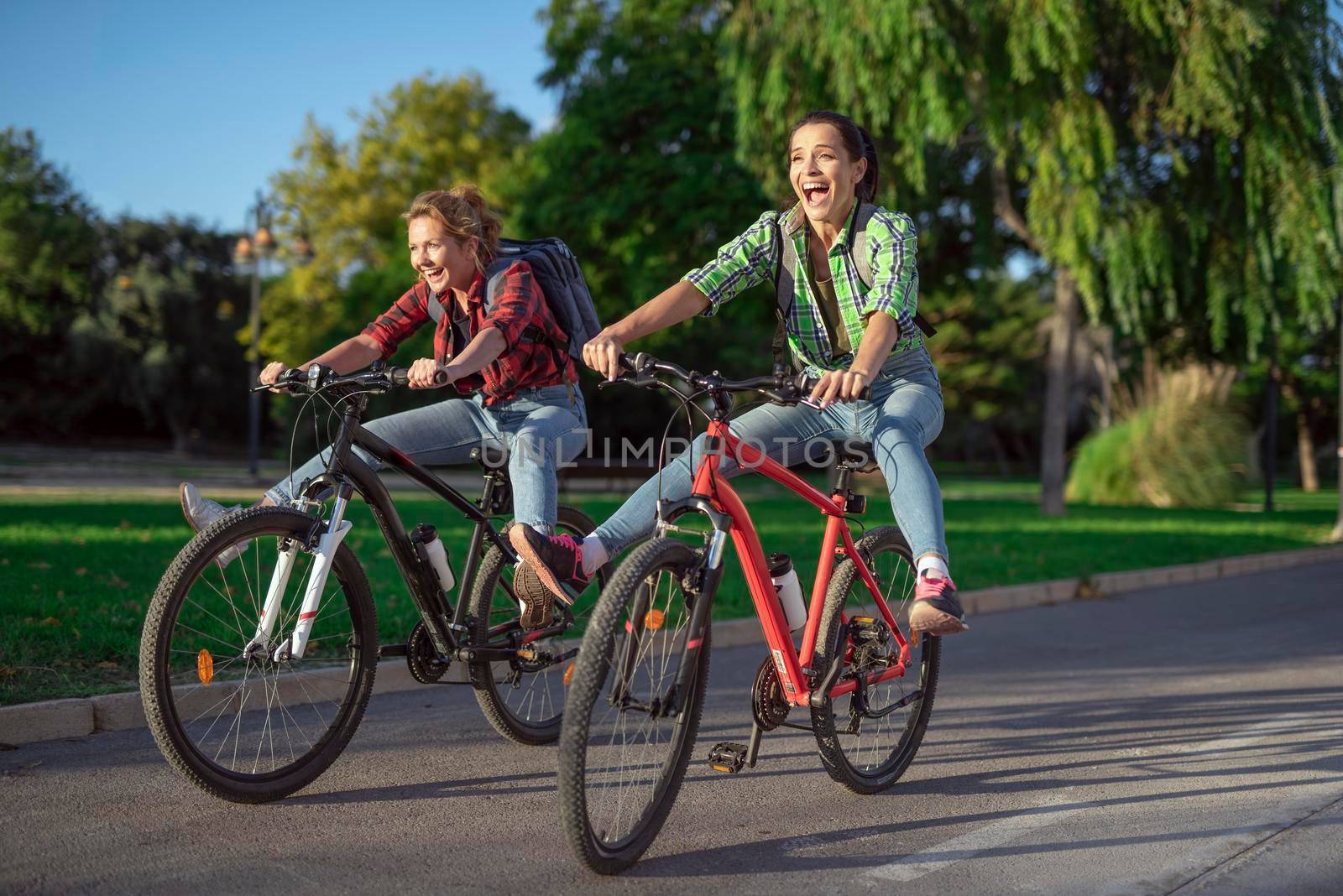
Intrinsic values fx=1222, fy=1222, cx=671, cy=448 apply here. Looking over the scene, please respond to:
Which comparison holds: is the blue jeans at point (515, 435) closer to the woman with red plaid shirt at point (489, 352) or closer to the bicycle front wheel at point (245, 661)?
the woman with red plaid shirt at point (489, 352)

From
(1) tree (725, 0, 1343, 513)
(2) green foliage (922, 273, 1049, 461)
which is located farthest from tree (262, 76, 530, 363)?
(1) tree (725, 0, 1343, 513)

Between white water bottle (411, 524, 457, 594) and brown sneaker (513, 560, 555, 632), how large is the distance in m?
0.27

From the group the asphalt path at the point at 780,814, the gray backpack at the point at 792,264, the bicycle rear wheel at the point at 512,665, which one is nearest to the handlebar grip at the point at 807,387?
the gray backpack at the point at 792,264

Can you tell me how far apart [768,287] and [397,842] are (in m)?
17.7

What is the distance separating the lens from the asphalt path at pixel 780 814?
3152mm

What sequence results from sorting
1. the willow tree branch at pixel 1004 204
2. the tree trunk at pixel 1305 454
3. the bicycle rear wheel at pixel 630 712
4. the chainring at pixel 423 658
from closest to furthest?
the bicycle rear wheel at pixel 630 712, the chainring at pixel 423 658, the willow tree branch at pixel 1004 204, the tree trunk at pixel 1305 454

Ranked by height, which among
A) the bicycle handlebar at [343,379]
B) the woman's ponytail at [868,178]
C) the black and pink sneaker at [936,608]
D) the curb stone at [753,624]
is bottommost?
the curb stone at [753,624]

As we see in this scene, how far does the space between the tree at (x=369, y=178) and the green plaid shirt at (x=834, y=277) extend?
3539 centimetres

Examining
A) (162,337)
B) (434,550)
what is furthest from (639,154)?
(162,337)

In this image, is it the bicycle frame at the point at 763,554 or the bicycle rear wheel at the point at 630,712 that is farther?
the bicycle frame at the point at 763,554

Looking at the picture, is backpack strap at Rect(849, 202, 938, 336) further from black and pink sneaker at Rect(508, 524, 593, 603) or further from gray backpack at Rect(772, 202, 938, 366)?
black and pink sneaker at Rect(508, 524, 593, 603)

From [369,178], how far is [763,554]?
3739 centimetres

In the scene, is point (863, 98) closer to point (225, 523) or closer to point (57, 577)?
point (57, 577)

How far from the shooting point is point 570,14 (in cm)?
2283
